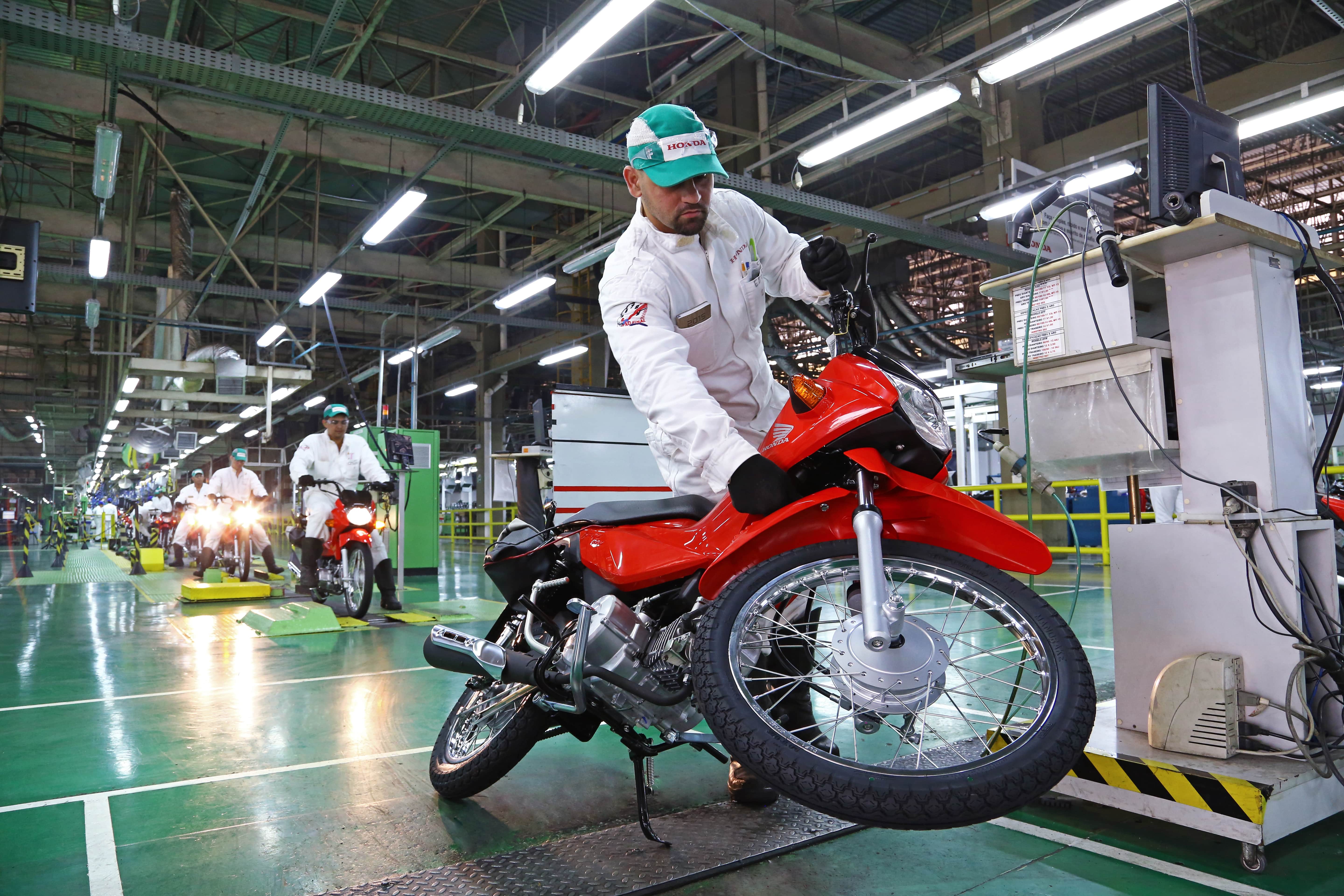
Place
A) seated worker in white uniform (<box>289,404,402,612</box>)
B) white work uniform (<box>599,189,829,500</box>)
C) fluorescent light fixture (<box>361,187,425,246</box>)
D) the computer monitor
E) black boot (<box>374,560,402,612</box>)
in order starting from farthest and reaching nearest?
fluorescent light fixture (<box>361,187,425,246</box>) → seated worker in white uniform (<box>289,404,402,612</box>) → black boot (<box>374,560,402,612</box>) → the computer monitor → white work uniform (<box>599,189,829,500</box>)

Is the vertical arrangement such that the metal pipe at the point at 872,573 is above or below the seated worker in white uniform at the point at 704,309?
below

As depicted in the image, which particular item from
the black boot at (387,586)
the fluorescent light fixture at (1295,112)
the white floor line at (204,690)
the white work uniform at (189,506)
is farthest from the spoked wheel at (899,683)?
the white work uniform at (189,506)

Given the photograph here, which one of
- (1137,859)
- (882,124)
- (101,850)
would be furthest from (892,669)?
(882,124)

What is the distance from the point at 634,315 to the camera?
6.79 ft

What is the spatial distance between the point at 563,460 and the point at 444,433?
24.5 meters

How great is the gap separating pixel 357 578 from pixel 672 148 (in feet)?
20.5

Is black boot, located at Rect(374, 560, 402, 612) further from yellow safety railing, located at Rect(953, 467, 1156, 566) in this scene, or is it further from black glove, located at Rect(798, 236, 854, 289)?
black glove, located at Rect(798, 236, 854, 289)

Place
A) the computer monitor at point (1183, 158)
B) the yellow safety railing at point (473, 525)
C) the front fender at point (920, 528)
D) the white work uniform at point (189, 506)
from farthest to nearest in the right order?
the yellow safety railing at point (473, 525)
the white work uniform at point (189, 506)
the computer monitor at point (1183, 158)
the front fender at point (920, 528)

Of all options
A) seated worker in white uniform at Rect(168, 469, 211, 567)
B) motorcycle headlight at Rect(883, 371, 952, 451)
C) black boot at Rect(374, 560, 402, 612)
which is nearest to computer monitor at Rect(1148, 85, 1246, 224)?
motorcycle headlight at Rect(883, 371, 952, 451)

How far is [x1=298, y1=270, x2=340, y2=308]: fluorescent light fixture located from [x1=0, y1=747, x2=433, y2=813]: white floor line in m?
8.91

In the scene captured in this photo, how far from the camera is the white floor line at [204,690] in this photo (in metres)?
4.09

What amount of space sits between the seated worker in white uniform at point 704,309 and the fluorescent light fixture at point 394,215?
7112 millimetres

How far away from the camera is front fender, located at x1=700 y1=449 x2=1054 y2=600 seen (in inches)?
63.5

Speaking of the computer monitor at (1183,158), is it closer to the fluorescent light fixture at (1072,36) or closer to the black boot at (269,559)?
the fluorescent light fixture at (1072,36)
